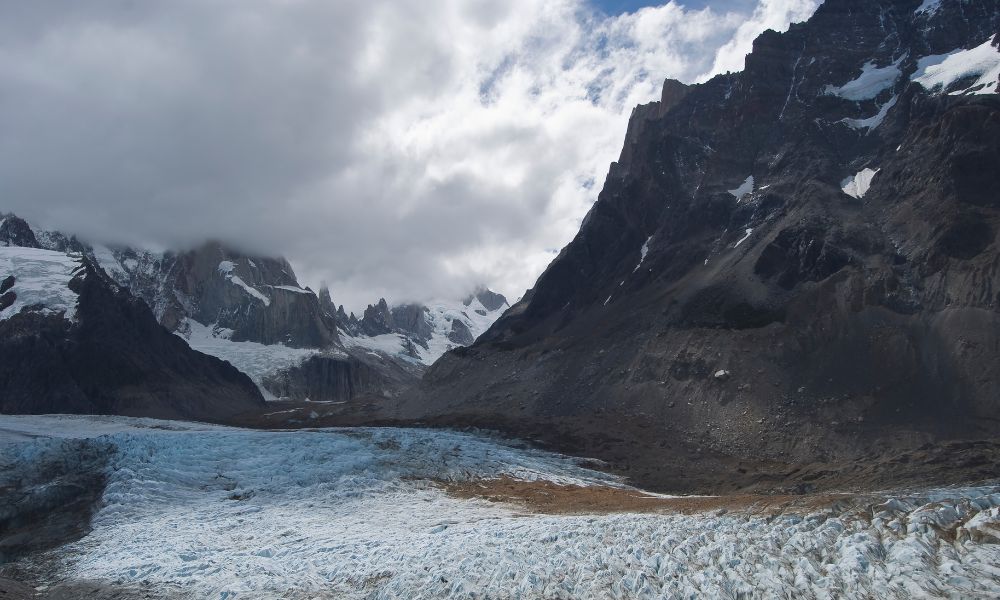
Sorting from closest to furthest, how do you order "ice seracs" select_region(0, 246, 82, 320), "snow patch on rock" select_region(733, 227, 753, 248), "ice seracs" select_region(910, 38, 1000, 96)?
"ice seracs" select_region(910, 38, 1000, 96), "snow patch on rock" select_region(733, 227, 753, 248), "ice seracs" select_region(0, 246, 82, 320)

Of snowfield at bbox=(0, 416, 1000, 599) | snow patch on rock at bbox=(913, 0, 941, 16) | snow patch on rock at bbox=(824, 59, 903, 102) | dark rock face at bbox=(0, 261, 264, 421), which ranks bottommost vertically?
snowfield at bbox=(0, 416, 1000, 599)

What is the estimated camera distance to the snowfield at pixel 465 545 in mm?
16609

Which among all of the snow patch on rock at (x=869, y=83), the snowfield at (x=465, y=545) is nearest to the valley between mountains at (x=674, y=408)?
the snowfield at (x=465, y=545)

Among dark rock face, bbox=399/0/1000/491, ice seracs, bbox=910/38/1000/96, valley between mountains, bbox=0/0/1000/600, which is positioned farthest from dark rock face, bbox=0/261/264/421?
ice seracs, bbox=910/38/1000/96

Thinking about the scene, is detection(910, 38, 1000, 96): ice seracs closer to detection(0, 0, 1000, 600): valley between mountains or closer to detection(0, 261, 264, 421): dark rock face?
detection(0, 0, 1000, 600): valley between mountains

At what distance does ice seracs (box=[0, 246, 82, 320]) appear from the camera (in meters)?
156

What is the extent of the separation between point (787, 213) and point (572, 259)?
51765 mm

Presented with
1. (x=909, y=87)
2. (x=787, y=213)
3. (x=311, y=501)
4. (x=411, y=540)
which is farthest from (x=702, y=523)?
(x=909, y=87)

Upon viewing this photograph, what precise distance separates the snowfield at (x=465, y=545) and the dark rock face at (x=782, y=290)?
27507 millimetres

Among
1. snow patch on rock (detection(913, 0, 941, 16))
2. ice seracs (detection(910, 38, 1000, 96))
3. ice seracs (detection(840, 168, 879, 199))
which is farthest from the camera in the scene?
snow patch on rock (detection(913, 0, 941, 16))

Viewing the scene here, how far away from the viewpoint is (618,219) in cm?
13962

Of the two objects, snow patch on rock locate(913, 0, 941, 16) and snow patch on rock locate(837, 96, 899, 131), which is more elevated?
snow patch on rock locate(913, 0, 941, 16)

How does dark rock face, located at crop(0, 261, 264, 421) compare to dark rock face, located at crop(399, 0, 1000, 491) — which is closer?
dark rock face, located at crop(399, 0, 1000, 491)

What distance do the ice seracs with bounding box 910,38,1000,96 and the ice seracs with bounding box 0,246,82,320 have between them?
7137 inches
